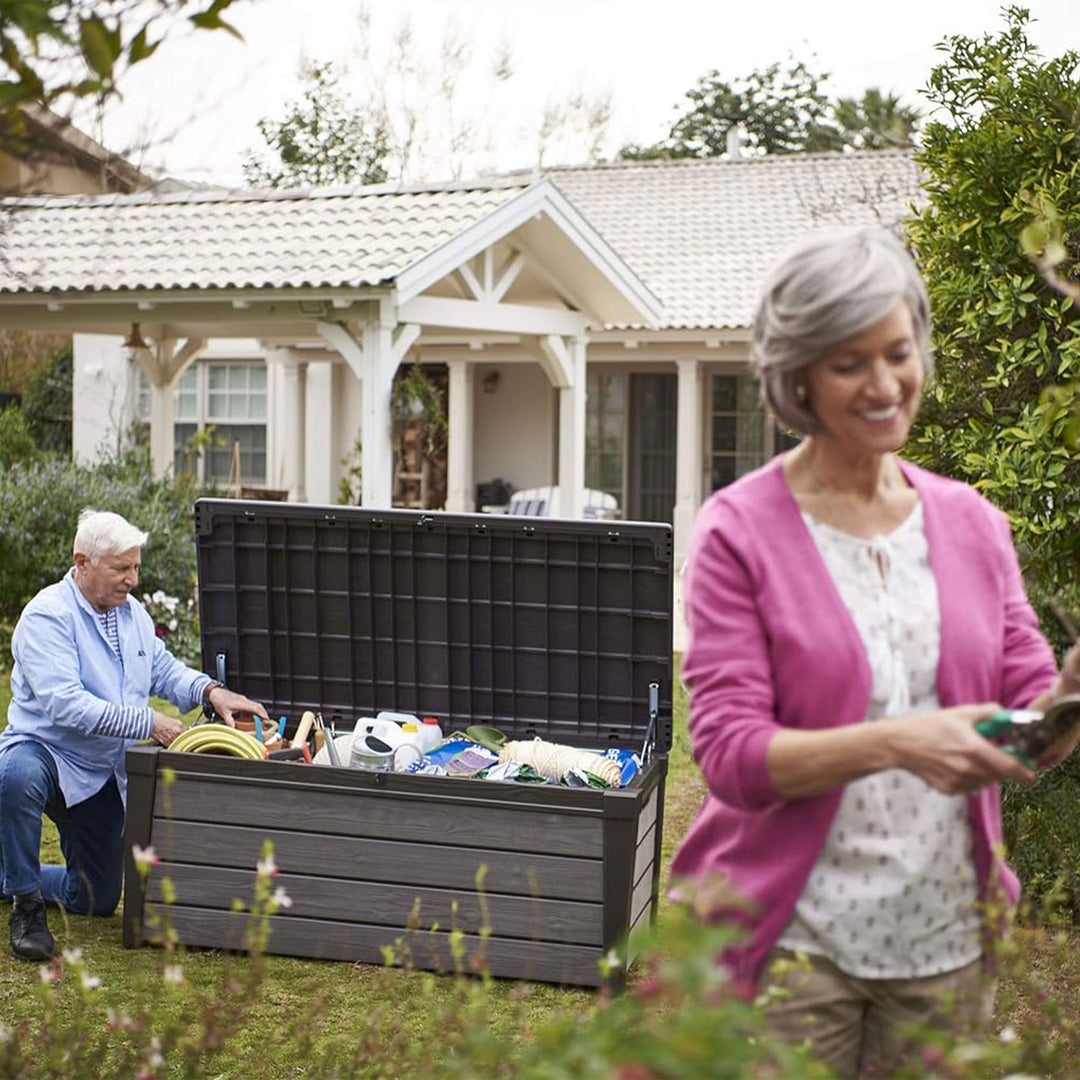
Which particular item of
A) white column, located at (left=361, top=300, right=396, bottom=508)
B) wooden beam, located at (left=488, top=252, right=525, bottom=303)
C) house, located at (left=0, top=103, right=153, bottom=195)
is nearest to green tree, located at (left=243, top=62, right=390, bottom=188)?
wooden beam, located at (left=488, top=252, right=525, bottom=303)

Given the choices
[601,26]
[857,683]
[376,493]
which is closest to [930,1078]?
[857,683]

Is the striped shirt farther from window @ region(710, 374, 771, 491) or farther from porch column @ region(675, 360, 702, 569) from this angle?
window @ region(710, 374, 771, 491)

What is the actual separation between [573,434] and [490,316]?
2.07 metres

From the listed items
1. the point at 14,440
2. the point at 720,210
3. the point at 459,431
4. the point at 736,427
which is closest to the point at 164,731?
the point at 14,440

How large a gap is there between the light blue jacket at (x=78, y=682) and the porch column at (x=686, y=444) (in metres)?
14.5

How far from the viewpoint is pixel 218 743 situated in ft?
17.9

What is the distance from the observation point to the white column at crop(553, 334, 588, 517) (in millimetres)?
15805

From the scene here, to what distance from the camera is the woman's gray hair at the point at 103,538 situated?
5551mm

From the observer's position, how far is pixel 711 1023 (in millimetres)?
1604

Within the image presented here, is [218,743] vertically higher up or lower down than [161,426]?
lower down

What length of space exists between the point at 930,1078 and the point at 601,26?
116 ft

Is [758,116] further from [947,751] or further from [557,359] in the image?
[947,751]

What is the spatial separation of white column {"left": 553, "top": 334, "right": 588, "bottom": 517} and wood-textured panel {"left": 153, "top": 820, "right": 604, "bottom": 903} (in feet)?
34.5

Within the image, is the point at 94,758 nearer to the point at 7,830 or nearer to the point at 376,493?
the point at 7,830
